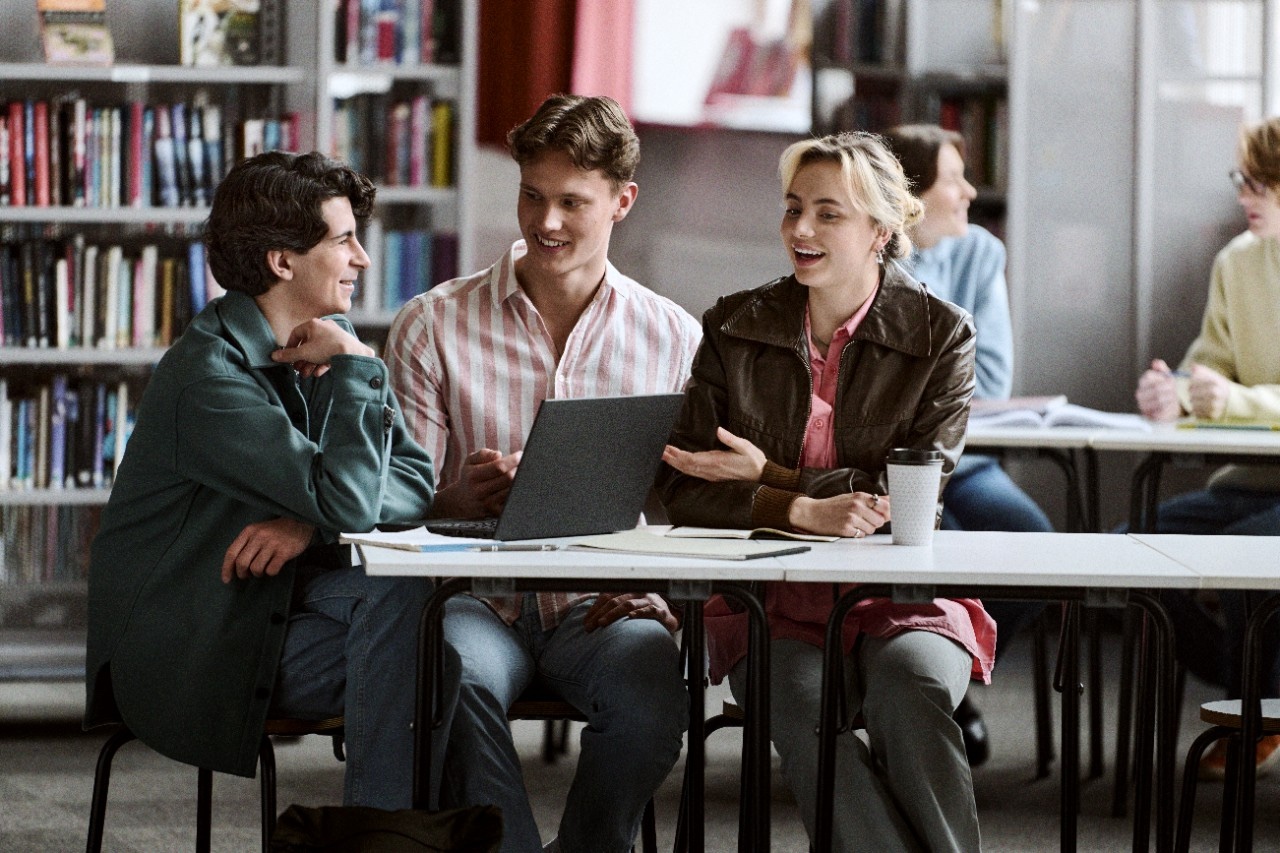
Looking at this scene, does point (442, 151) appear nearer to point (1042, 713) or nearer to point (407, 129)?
point (407, 129)

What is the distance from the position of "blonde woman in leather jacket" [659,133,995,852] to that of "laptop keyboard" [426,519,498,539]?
311mm

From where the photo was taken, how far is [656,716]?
2.35m

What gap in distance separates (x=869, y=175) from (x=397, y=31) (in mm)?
1877

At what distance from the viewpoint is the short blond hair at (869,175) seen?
259 cm

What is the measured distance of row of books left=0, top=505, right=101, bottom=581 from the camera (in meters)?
3.99

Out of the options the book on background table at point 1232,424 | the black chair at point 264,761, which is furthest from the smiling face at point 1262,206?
the black chair at point 264,761

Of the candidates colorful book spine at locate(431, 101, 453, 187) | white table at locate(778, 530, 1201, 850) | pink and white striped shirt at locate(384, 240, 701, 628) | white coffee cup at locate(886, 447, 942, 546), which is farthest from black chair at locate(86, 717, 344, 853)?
colorful book spine at locate(431, 101, 453, 187)

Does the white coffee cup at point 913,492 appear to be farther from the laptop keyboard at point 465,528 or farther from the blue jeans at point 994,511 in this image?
the blue jeans at point 994,511

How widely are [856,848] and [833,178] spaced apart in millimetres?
1024

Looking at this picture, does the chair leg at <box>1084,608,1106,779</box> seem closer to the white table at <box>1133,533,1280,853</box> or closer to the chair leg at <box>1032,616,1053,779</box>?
the chair leg at <box>1032,616,1053,779</box>

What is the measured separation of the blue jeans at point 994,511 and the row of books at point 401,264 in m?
1.37

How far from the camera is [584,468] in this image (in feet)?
7.20

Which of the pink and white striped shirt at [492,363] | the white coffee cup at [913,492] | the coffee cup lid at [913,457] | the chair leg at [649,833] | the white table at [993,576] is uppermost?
the pink and white striped shirt at [492,363]

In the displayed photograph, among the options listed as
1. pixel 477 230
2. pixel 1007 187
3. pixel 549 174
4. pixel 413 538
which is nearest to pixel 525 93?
pixel 477 230
